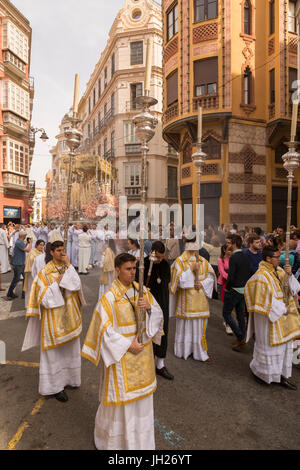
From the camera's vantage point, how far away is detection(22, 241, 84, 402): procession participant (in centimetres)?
388

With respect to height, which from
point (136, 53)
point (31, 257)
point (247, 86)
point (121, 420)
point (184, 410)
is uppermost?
point (136, 53)

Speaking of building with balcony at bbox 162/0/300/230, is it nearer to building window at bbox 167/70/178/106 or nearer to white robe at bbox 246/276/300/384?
building window at bbox 167/70/178/106

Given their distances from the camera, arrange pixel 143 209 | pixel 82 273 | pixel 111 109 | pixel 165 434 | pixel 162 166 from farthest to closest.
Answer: pixel 111 109 → pixel 162 166 → pixel 82 273 → pixel 165 434 → pixel 143 209

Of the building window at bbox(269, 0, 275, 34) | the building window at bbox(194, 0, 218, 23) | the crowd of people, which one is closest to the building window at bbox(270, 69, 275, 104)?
the building window at bbox(269, 0, 275, 34)

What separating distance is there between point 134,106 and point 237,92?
15129 millimetres

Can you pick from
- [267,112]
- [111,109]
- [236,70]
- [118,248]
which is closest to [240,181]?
[267,112]

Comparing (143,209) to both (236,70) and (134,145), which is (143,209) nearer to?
(236,70)

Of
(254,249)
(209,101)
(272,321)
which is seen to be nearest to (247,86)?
(209,101)

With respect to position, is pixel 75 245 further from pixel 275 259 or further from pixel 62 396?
pixel 275 259

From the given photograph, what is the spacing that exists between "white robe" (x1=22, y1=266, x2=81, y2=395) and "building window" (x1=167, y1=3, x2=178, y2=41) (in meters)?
17.2

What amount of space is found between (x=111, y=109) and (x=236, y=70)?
17.8 m

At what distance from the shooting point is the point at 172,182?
2930 centimetres

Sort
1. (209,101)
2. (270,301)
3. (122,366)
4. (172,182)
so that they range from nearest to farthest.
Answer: (122,366), (270,301), (209,101), (172,182)

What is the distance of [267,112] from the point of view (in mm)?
16219
